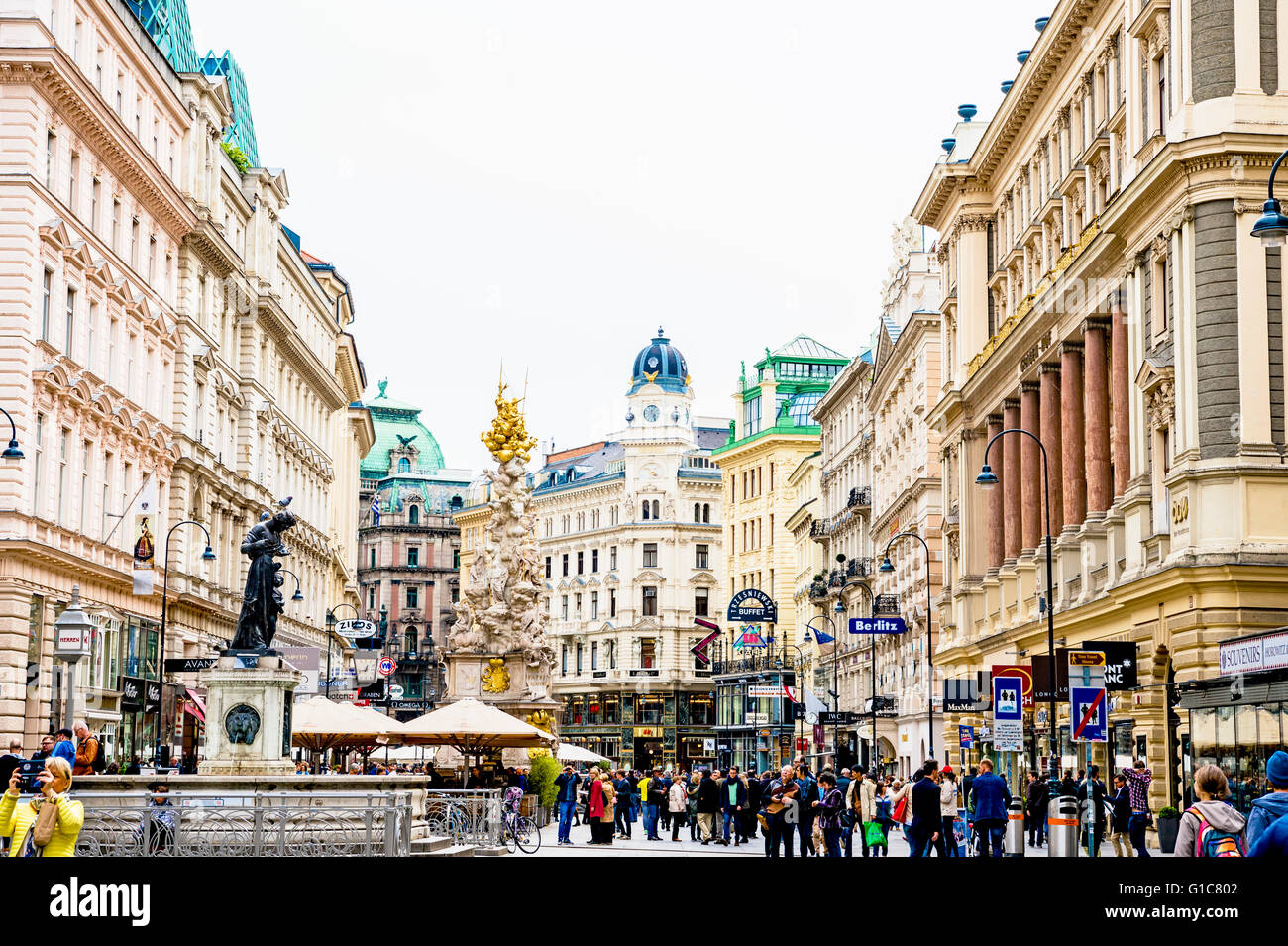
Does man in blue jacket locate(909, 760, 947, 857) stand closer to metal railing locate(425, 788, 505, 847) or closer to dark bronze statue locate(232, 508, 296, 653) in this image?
metal railing locate(425, 788, 505, 847)

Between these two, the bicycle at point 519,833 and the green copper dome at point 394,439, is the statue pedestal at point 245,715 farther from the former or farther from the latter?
the green copper dome at point 394,439

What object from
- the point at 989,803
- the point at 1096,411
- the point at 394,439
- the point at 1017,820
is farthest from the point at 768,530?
the point at 1017,820

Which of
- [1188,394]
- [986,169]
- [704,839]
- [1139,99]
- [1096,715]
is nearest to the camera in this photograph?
[1096,715]

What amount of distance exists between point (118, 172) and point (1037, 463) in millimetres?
26039

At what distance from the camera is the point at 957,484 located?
6019 centimetres

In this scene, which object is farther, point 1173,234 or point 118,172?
point 118,172

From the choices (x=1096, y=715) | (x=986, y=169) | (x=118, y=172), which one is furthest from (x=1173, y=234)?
(x=118, y=172)

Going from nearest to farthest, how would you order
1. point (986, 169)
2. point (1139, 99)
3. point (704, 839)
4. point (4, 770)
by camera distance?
point (4, 770) → point (1139, 99) → point (704, 839) → point (986, 169)

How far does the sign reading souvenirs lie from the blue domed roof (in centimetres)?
9804

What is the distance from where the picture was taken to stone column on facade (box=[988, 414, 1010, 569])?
54469mm

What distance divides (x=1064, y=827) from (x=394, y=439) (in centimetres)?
15315

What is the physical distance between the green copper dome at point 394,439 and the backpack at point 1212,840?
16203cm
